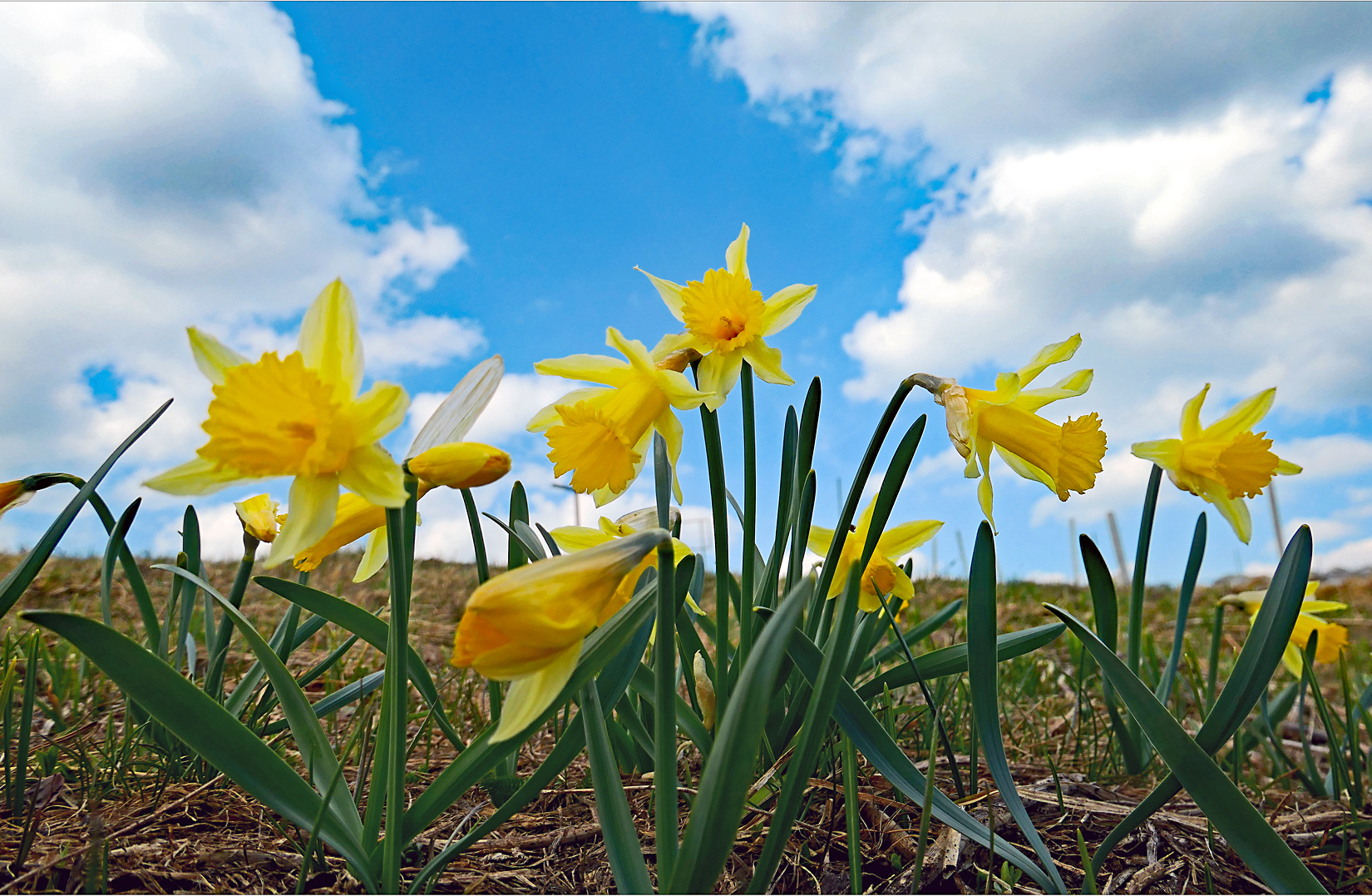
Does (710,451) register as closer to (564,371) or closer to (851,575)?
(564,371)

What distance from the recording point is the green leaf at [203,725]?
117cm

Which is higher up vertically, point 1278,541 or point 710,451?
point 1278,541

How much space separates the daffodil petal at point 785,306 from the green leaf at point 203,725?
4.12 ft

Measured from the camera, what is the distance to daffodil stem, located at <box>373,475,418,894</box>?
1.12 meters

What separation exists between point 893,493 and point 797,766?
0.52 m

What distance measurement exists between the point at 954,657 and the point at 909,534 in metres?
0.32

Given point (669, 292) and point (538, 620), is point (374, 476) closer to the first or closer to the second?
point (538, 620)

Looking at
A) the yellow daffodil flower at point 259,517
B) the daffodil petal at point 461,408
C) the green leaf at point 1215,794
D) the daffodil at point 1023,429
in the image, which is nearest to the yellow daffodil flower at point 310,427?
the daffodil petal at point 461,408

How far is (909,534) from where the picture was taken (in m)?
1.96

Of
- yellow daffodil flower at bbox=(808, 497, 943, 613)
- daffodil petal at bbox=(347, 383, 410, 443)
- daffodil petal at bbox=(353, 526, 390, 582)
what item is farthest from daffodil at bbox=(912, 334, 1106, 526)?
daffodil petal at bbox=(353, 526, 390, 582)

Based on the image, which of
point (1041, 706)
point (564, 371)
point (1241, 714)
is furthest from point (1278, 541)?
point (564, 371)

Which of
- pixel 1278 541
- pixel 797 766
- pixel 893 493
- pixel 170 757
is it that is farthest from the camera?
pixel 1278 541

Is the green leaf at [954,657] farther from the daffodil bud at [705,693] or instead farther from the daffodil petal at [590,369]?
the daffodil petal at [590,369]

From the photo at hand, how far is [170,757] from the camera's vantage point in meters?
1.84
